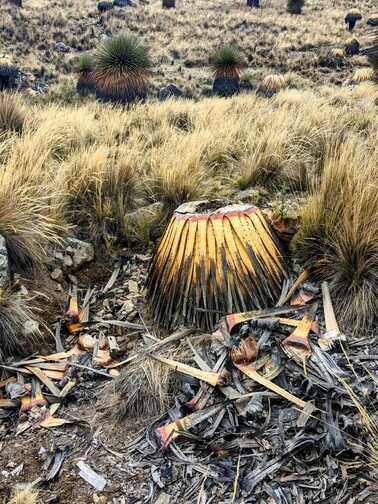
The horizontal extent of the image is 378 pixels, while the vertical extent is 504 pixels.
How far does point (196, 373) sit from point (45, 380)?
0.94 metres

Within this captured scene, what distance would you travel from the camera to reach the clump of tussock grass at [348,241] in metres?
2.45

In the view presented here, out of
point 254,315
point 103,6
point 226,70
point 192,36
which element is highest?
point 103,6

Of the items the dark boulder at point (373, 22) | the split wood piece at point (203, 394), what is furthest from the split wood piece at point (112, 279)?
the dark boulder at point (373, 22)

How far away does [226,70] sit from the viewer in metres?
14.9

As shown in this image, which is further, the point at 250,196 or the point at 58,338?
the point at 250,196

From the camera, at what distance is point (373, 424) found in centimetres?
175

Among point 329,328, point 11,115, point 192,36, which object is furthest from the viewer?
point 192,36

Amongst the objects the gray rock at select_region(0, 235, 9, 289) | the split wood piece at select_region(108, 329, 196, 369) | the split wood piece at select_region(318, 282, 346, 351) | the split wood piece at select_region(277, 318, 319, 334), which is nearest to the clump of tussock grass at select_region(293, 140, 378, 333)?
the split wood piece at select_region(318, 282, 346, 351)

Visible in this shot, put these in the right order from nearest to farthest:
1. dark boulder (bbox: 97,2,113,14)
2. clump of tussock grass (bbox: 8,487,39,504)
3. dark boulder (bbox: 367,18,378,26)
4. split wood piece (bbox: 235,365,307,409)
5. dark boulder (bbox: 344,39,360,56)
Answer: clump of tussock grass (bbox: 8,487,39,504) < split wood piece (bbox: 235,365,307,409) < dark boulder (bbox: 344,39,360,56) < dark boulder (bbox: 367,18,378,26) < dark boulder (bbox: 97,2,113,14)

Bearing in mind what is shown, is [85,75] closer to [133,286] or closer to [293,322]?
[133,286]

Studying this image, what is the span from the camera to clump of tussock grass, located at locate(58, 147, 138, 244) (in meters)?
3.86

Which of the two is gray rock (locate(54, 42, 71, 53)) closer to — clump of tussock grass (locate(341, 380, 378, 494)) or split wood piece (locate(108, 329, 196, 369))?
split wood piece (locate(108, 329, 196, 369))

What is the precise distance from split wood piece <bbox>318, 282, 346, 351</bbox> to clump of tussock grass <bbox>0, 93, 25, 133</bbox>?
4458mm

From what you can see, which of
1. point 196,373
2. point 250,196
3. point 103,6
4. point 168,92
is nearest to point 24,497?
point 196,373
